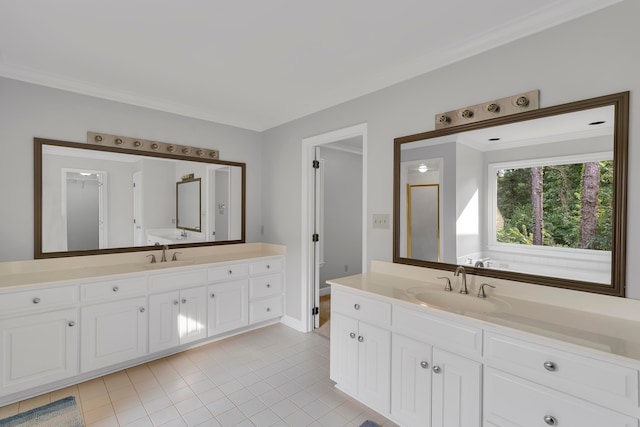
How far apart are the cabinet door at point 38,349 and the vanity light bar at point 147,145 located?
1494 millimetres

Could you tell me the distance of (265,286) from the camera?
3496 mm

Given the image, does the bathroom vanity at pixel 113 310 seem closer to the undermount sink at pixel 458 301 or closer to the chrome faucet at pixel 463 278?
the undermount sink at pixel 458 301

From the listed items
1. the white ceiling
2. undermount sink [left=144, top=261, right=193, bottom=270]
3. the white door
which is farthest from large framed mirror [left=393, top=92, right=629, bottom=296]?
the white door

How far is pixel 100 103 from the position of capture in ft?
9.18

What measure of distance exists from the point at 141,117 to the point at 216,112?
0.76 meters

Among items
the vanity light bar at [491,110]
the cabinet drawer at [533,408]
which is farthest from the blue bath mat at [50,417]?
the vanity light bar at [491,110]

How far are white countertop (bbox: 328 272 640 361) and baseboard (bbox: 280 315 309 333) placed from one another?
1726 millimetres

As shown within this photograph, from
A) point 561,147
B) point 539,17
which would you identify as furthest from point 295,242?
point 539,17

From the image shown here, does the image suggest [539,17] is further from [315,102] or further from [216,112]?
[216,112]

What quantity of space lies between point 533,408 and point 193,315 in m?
2.67

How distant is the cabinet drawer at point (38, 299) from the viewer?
206 centimetres

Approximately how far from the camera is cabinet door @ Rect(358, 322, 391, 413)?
1.92 metres

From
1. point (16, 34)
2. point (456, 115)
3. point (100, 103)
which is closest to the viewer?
point (16, 34)

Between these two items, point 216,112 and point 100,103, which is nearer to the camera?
point 100,103
